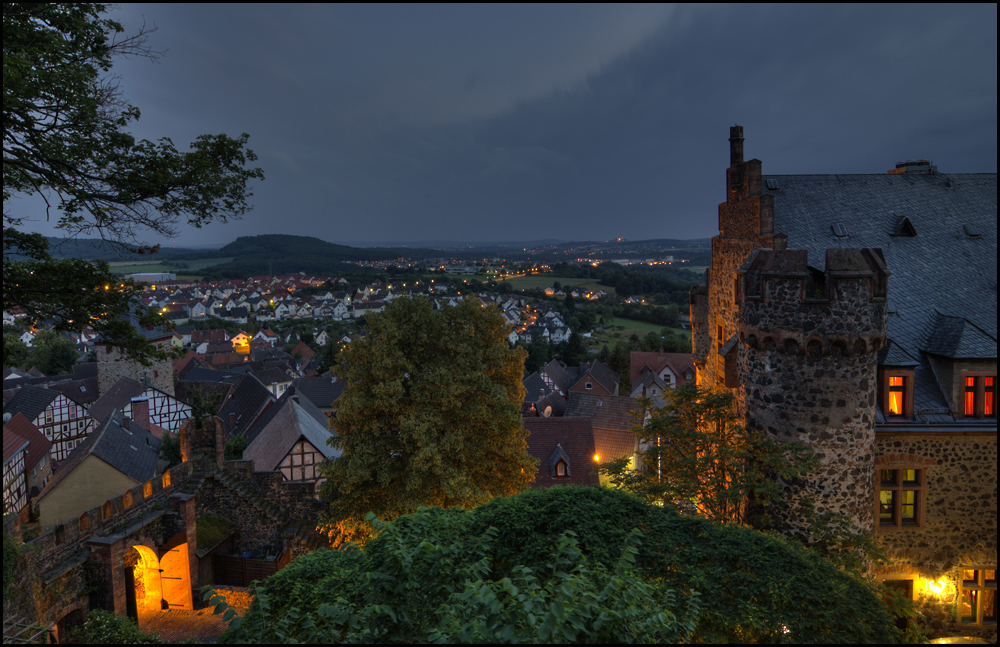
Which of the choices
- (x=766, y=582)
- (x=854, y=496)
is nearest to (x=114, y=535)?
(x=766, y=582)

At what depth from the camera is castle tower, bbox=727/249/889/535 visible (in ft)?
37.7

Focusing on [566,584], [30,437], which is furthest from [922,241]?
[30,437]

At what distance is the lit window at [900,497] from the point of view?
12.7 meters

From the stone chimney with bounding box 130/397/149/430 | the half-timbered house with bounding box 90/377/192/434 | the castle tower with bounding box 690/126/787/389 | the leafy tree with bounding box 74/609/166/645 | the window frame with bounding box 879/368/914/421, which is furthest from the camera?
the half-timbered house with bounding box 90/377/192/434

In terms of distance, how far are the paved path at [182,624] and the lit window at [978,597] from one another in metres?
20.0

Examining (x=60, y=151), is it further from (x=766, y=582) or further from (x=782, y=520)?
(x=782, y=520)

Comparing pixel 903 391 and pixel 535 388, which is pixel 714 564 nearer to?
pixel 903 391

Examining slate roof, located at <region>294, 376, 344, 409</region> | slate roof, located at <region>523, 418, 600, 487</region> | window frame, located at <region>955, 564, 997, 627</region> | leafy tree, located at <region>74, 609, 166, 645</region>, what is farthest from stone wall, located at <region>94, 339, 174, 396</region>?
window frame, located at <region>955, 564, 997, 627</region>

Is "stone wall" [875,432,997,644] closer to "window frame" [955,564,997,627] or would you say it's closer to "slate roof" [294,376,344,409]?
"window frame" [955,564,997,627]

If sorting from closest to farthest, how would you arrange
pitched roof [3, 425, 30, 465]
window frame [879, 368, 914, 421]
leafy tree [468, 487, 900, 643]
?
leafy tree [468, 487, 900, 643], window frame [879, 368, 914, 421], pitched roof [3, 425, 30, 465]

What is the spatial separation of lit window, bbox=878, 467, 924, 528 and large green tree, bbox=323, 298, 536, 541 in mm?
9303

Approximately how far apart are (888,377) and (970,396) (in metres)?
2.02

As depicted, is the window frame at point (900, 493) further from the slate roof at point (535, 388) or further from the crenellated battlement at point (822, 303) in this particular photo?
the slate roof at point (535, 388)

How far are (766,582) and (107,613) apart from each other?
1580cm
